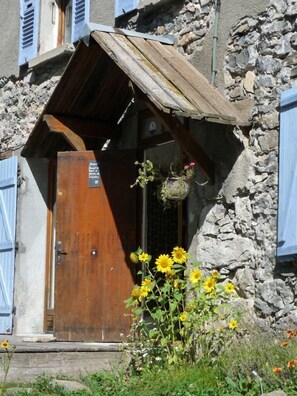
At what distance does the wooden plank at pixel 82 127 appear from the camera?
8.91 metres

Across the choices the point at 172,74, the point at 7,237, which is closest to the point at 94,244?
the point at 172,74

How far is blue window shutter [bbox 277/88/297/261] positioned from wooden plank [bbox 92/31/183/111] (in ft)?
2.74

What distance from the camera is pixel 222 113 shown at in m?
7.32

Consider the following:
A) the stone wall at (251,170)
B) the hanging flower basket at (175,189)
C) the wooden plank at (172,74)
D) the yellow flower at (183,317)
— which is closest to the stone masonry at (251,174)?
the stone wall at (251,170)

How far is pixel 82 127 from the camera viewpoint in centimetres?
904

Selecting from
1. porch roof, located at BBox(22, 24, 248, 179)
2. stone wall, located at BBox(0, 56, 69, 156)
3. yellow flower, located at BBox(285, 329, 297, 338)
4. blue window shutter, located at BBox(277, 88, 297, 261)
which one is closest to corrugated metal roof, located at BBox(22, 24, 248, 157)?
porch roof, located at BBox(22, 24, 248, 179)

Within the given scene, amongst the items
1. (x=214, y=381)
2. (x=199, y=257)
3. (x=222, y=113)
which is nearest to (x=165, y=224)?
(x=199, y=257)

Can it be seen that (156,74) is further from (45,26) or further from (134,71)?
(45,26)

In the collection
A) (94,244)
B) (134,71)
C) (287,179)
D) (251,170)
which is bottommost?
(94,244)

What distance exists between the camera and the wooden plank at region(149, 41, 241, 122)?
7434mm

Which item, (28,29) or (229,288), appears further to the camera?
(28,29)

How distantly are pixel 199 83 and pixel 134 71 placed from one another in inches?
27.0

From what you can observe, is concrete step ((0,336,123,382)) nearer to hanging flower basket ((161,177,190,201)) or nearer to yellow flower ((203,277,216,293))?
yellow flower ((203,277,216,293))

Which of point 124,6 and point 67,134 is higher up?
point 124,6
